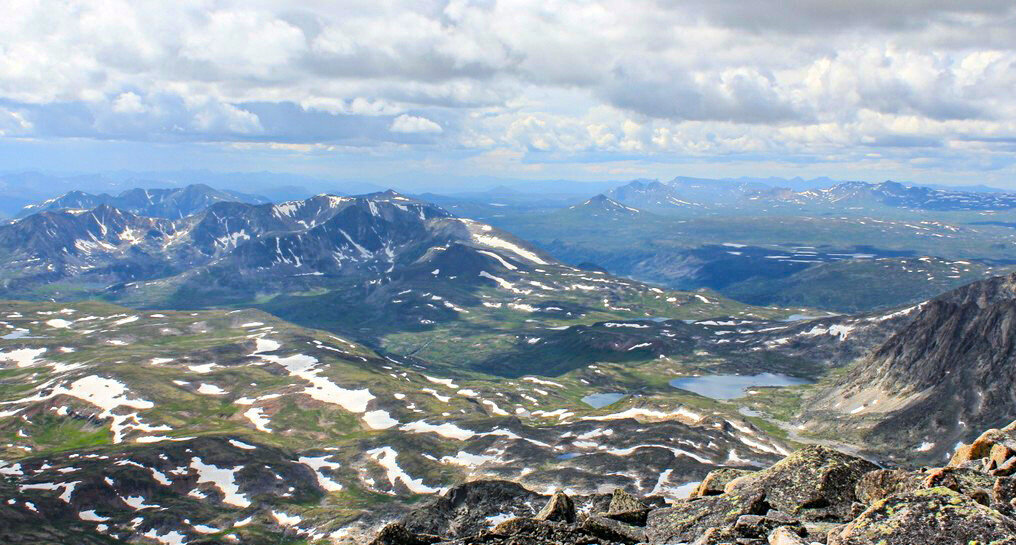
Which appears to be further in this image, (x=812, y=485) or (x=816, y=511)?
(x=812, y=485)

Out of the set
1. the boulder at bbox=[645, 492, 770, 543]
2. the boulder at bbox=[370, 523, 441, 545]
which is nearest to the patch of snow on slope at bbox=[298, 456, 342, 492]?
the boulder at bbox=[370, 523, 441, 545]

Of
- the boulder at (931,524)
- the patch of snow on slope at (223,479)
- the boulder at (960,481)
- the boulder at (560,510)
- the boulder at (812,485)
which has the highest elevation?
the boulder at (931,524)

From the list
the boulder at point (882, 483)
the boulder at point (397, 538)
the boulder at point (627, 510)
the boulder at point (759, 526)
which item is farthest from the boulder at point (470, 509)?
the boulder at point (759, 526)

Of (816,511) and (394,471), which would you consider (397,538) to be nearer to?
(816,511)

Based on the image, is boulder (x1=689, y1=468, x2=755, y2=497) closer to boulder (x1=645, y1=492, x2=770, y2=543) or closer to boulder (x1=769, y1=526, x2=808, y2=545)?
boulder (x1=645, y1=492, x2=770, y2=543)

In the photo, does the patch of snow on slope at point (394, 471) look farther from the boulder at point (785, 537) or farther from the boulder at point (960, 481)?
the boulder at point (785, 537)

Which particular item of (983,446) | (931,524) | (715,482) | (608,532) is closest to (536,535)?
(608,532)
